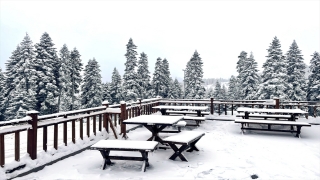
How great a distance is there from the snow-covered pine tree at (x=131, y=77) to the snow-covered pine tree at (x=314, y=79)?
23.2 m

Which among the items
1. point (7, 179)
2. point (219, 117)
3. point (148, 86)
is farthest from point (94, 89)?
point (7, 179)

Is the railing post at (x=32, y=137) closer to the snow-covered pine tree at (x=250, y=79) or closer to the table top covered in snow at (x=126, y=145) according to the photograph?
the table top covered in snow at (x=126, y=145)

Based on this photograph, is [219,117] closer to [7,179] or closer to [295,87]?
[7,179]

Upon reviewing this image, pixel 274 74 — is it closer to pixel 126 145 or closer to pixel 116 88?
pixel 126 145

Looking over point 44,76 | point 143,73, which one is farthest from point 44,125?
point 143,73

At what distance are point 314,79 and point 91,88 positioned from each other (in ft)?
101

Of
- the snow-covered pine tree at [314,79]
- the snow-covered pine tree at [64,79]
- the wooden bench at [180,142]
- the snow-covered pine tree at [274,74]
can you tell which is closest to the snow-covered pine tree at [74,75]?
the snow-covered pine tree at [64,79]

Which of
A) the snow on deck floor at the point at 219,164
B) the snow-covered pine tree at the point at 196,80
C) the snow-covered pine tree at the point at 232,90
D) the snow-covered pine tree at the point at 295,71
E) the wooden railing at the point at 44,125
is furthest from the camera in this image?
the snow-covered pine tree at the point at 232,90

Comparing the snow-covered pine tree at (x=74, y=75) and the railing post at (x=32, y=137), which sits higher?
the snow-covered pine tree at (x=74, y=75)

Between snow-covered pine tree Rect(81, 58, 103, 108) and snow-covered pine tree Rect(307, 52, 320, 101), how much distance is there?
2941 cm

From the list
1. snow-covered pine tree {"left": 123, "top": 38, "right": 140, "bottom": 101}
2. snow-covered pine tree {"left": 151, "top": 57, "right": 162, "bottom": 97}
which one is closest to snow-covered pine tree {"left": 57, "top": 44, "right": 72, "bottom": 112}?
snow-covered pine tree {"left": 123, "top": 38, "right": 140, "bottom": 101}

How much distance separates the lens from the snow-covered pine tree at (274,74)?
25344 mm

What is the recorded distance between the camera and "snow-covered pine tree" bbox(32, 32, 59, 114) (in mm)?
28156

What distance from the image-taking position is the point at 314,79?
30984 millimetres
